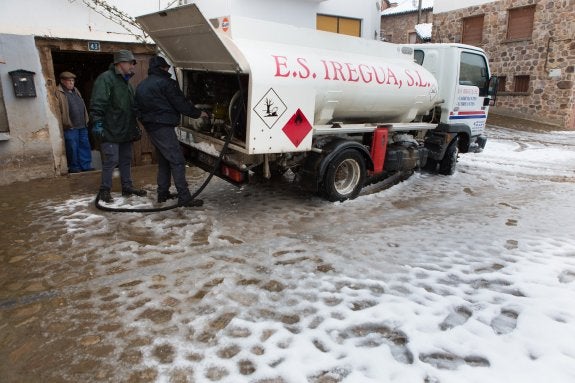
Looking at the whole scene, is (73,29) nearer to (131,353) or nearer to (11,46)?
(11,46)

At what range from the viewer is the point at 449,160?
7832 millimetres

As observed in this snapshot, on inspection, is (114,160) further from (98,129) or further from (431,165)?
(431,165)

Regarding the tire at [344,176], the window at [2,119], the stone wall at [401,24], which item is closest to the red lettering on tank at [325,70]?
the tire at [344,176]

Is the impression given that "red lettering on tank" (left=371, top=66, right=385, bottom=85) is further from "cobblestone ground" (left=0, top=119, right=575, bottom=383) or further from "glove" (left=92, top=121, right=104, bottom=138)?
"glove" (left=92, top=121, right=104, bottom=138)

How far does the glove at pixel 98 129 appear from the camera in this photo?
5383 millimetres

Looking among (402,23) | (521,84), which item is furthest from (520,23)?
(402,23)

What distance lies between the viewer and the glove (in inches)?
212

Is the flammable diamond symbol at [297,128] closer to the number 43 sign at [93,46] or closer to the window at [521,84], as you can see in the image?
the number 43 sign at [93,46]

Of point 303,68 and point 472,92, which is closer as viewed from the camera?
point 303,68

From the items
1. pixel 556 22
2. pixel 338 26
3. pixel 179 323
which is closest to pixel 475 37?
pixel 556 22

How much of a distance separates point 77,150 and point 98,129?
234 centimetres

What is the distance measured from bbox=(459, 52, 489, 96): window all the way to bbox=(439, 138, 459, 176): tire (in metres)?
1.11

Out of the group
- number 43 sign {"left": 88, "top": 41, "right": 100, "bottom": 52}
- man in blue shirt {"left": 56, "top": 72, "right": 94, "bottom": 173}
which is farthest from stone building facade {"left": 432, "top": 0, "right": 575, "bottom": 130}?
man in blue shirt {"left": 56, "top": 72, "right": 94, "bottom": 173}

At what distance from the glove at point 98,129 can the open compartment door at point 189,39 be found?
139cm
